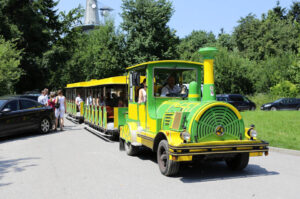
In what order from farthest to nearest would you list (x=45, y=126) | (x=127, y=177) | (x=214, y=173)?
1. (x=45, y=126)
2. (x=214, y=173)
3. (x=127, y=177)

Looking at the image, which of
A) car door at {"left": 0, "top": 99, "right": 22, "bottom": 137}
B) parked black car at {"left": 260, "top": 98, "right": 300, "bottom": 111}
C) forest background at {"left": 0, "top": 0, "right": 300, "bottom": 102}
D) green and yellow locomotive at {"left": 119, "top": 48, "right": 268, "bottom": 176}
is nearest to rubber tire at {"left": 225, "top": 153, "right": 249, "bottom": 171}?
green and yellow locomotive at {"left": 119, "top": 48, "right": 268, "bottom": 176}

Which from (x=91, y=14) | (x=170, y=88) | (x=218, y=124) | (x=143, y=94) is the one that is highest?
(x=91, y=14)

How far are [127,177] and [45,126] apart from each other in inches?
340

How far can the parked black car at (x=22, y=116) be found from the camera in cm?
1213

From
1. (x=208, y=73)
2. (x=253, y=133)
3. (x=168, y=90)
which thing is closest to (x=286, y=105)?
(x=168, y=90)

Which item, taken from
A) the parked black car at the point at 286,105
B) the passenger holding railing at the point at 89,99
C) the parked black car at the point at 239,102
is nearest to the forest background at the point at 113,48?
the parked black car at the point at 286,105

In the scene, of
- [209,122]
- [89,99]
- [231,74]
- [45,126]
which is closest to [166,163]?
[209,122]

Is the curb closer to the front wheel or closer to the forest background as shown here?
the front wheel

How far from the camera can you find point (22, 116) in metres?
12.9

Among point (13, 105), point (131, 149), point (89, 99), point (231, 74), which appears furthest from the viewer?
point (231, 74)

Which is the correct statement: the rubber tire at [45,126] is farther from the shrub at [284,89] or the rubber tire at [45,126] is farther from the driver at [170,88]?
the shrub at [284,89]

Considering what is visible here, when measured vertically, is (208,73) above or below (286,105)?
above

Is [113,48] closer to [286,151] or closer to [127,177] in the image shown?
[286,151]

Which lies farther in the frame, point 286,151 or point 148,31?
point 148,31
